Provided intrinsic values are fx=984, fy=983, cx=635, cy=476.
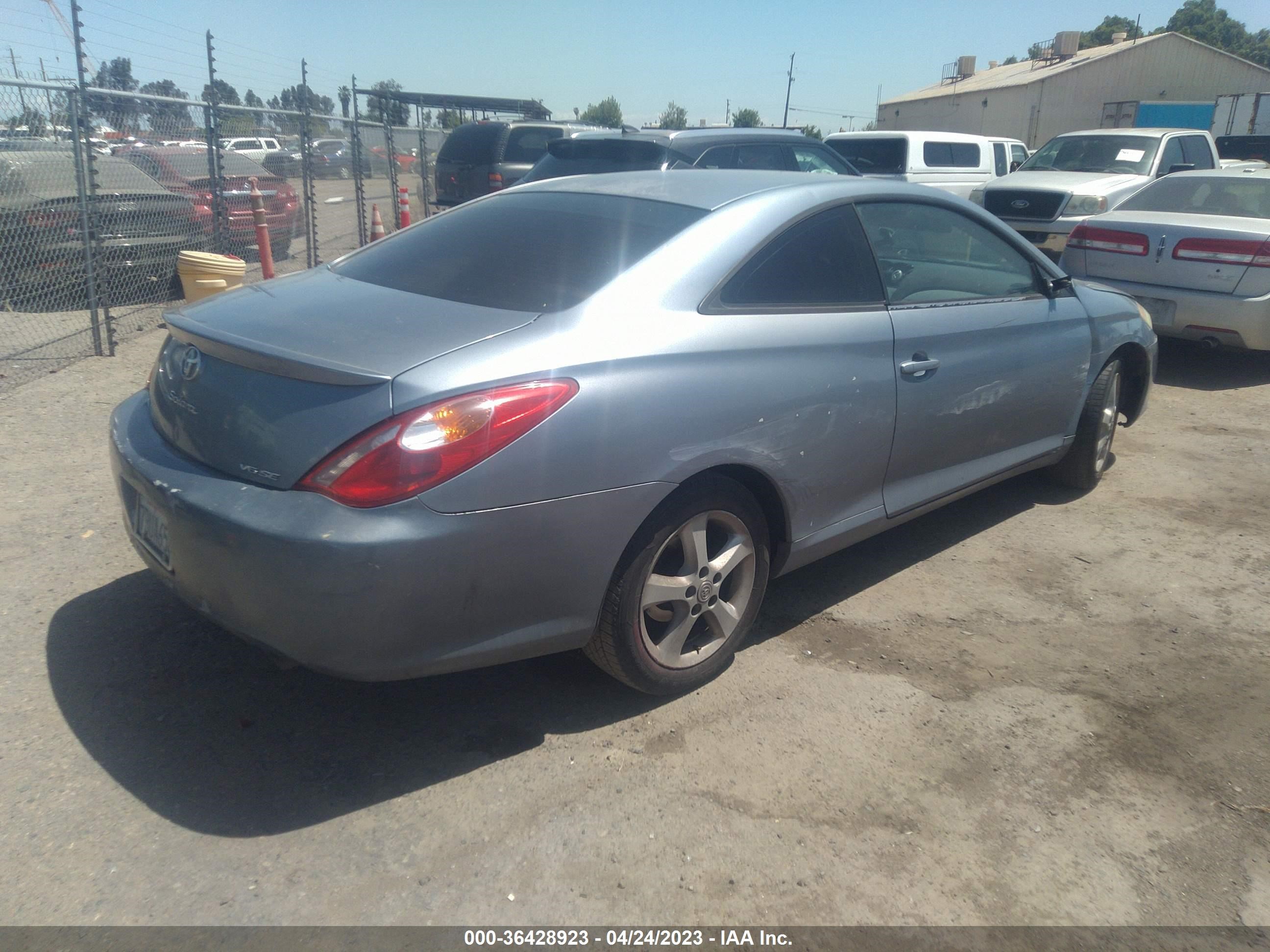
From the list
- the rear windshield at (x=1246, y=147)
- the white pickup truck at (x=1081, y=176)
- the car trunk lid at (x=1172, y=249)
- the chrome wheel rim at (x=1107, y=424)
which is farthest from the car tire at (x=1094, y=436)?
the rear windshield at (x=1246, y=147)

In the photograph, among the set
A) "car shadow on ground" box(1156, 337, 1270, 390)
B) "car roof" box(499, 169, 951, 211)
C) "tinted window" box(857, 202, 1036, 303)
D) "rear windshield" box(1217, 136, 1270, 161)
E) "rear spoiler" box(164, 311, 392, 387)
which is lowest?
"car shadow on ground" box(1156, 337, 1270, 390)

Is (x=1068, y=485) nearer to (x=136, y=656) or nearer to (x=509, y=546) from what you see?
(x=509, y=546)

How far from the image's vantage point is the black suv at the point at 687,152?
25.9 feet

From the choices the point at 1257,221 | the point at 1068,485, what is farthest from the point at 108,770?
the point at 1257,221

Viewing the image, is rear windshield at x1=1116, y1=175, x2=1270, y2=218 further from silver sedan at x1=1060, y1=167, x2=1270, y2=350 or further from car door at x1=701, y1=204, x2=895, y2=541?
car door at x1=701, y1=204, x2=895, y2=541

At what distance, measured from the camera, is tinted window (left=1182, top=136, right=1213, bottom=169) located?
40.9 feet

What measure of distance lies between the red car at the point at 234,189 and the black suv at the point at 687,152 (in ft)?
10.8

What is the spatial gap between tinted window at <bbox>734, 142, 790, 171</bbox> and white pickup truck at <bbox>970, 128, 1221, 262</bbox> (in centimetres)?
305

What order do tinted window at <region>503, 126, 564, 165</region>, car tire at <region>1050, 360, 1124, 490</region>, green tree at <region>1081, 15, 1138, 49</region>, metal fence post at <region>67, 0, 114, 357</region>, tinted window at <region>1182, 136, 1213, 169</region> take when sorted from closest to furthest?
car tire at <region>1050, 360, 1124, 490</region>, metal fence post at <region>67, 0, 114, 357</region>, tinted window at <region>1182, 136, 1213, 169</region>, tinted window at <region>503, 126, 564, 165</region>, green tree at <region>1081, 15, 1138, 49</region>

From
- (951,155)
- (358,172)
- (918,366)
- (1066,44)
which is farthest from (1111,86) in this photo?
(918,366)

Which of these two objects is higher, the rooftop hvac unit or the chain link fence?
the rooftop hvac unit

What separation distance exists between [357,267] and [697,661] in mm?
1833

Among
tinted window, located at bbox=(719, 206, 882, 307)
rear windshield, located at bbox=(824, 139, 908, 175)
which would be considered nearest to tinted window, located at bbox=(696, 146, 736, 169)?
tinted window, located at bbox=(719, 206, 882, 307)

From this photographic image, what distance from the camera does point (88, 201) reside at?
6980 millimetres
